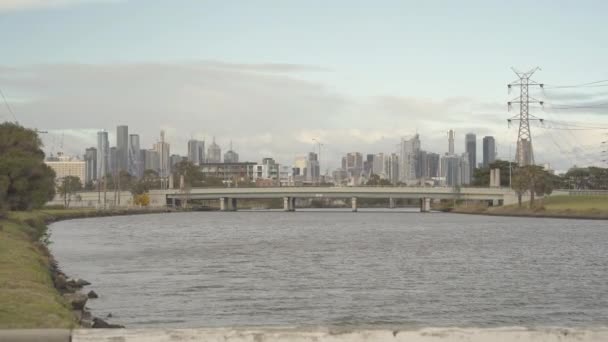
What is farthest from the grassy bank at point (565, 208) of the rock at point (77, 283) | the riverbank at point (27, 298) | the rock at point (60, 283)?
the riverbank at point (27, 298)

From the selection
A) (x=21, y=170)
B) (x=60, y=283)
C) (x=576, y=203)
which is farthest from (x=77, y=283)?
(x=576, y=203)

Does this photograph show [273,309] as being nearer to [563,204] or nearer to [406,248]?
[406,248]

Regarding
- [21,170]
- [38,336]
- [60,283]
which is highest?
[21,170]

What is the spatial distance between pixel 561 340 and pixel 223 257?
186 ft

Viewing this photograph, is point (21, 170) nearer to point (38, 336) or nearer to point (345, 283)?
point (345, 283)

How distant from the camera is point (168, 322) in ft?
105

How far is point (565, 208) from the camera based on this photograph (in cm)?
17688

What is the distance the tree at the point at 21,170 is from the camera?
3238 inches

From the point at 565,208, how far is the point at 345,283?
140788mm

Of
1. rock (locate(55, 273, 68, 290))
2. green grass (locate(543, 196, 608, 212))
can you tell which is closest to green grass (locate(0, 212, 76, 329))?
rock (locate(55, 273, 68, 290))

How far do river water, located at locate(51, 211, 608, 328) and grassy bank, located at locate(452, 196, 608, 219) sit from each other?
270 ft

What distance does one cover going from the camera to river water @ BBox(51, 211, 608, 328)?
33812 millimetres

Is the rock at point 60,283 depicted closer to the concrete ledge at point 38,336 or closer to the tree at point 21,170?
the concrete ledge at point 38,336

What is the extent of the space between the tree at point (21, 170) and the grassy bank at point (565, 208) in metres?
109
